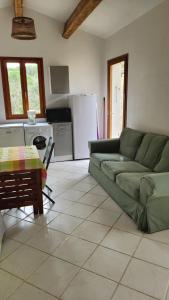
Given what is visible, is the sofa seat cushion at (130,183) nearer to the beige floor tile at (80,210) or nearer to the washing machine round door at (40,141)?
the beige floor tile at (80,210)

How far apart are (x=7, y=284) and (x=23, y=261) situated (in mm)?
253

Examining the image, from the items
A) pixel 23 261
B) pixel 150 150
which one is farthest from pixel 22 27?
pixel 23 261

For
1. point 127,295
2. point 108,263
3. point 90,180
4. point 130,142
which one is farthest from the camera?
point 90,180

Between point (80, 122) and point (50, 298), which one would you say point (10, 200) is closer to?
point (50, 298)

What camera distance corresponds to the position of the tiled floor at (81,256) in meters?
1.65

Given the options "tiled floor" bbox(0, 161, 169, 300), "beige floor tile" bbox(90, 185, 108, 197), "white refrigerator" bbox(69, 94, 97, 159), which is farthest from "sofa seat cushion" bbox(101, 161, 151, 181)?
"white refrigerator" bbox(69, 94, 97, 159)

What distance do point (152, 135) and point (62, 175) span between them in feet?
5.87

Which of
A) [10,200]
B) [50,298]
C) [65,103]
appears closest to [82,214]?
[10,200]

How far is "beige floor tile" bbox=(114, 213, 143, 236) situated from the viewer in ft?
7.69

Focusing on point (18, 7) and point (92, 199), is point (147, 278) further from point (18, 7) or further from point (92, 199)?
point (18, 7)

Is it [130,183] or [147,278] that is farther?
[130,183]

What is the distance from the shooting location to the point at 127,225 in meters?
2.46

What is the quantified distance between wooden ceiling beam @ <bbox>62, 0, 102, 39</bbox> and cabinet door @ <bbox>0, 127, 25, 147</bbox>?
2.19 metres

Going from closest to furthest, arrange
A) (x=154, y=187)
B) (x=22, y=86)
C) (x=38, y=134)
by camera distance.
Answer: (x=154, y=187) → (x=38, y=134) → (x=22, y=86)
